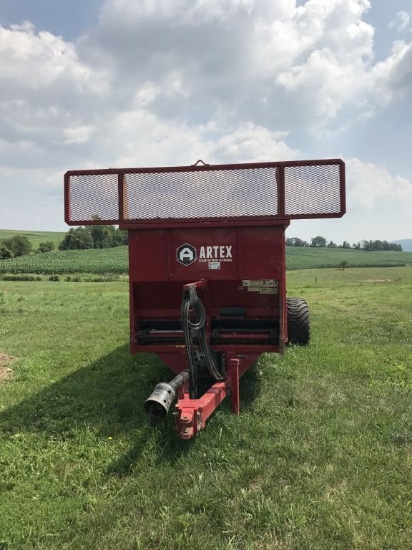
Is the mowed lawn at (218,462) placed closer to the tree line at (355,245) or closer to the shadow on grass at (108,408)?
the shadow on grass at (108,408)

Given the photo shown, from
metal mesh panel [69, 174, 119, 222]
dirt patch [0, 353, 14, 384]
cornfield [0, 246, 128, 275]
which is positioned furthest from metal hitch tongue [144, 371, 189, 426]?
cornfield [0, 246, 128, 275]

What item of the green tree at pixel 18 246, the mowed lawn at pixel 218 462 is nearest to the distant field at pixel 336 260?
the green tree at pixel 18 246

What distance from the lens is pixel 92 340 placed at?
33.2ft

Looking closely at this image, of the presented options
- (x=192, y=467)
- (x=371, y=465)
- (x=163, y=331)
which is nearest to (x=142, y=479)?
(x=192, y=467)

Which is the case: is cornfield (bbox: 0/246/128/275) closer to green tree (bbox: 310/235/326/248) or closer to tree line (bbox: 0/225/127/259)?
tree line (bbox: 0/225/127/259)

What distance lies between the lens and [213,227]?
5.76 metres

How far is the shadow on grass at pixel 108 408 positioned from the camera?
445cm

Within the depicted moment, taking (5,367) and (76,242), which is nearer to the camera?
(5,367)

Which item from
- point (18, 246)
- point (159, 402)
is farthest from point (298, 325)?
point (18, 246)

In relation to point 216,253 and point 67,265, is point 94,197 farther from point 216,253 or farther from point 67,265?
point 67,265

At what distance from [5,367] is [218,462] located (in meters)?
4.97

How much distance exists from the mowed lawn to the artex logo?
5.63 feet

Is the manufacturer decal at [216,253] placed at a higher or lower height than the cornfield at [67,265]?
higher

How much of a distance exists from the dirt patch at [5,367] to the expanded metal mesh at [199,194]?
2810 millimetres
